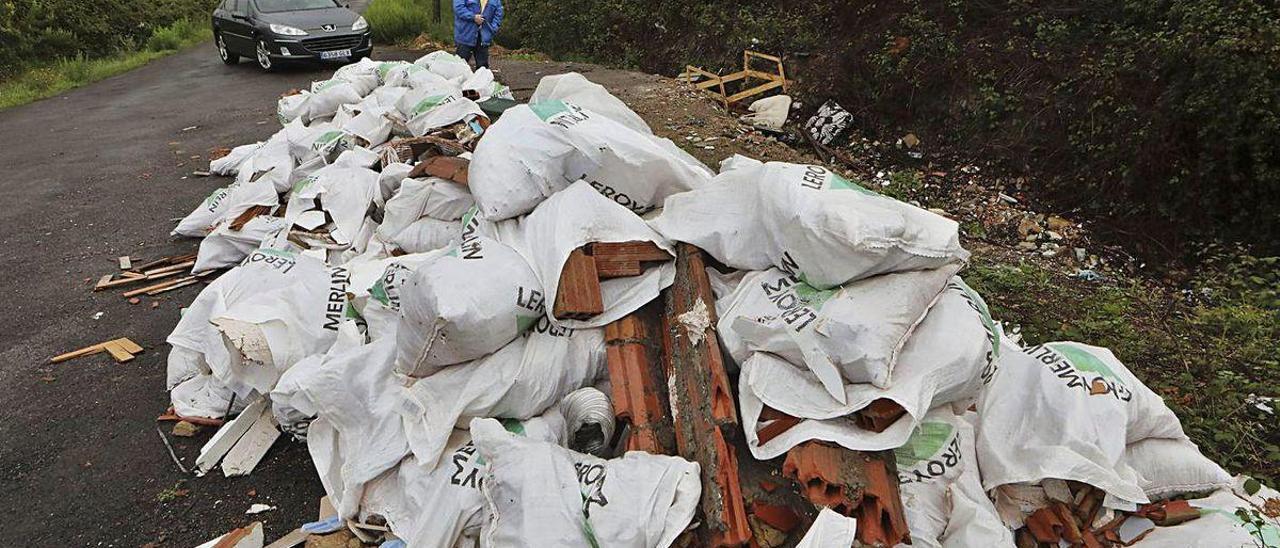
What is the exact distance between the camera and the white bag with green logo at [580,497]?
1962 millimetres

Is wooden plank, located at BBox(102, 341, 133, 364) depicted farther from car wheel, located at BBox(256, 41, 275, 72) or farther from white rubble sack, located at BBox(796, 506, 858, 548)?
car wheel, located at BBox(256, 41, 275, 72)

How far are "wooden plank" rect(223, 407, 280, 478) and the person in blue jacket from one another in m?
6.12

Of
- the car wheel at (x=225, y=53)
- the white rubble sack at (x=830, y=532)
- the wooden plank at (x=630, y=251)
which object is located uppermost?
the wooden plank at (x=630, y=251)

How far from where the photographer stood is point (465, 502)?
2244mm

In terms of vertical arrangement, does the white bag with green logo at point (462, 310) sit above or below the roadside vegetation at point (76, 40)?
above

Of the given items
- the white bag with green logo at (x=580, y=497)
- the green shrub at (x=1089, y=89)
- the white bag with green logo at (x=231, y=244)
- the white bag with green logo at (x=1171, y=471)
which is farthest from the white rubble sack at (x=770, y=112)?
the white bag with green logo at (x=580, y=497)

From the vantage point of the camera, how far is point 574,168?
3.10 metres

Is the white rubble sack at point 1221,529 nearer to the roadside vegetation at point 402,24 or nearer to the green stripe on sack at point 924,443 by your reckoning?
the green stripe on sack at point 924,443

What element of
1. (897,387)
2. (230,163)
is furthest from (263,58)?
(897,387)

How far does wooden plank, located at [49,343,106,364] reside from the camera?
3629 mm

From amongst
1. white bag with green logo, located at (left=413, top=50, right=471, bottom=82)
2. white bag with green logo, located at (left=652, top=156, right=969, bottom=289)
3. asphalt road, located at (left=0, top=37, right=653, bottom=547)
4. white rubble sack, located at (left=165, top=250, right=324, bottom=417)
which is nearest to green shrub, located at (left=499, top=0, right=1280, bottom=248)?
asphalt road, located at (left=0, top=37, right=653, bottom=547)

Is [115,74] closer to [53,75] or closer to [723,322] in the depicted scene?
[53,75]

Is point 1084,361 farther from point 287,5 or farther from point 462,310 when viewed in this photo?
point 287,5

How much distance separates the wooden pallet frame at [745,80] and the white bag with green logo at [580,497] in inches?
244
